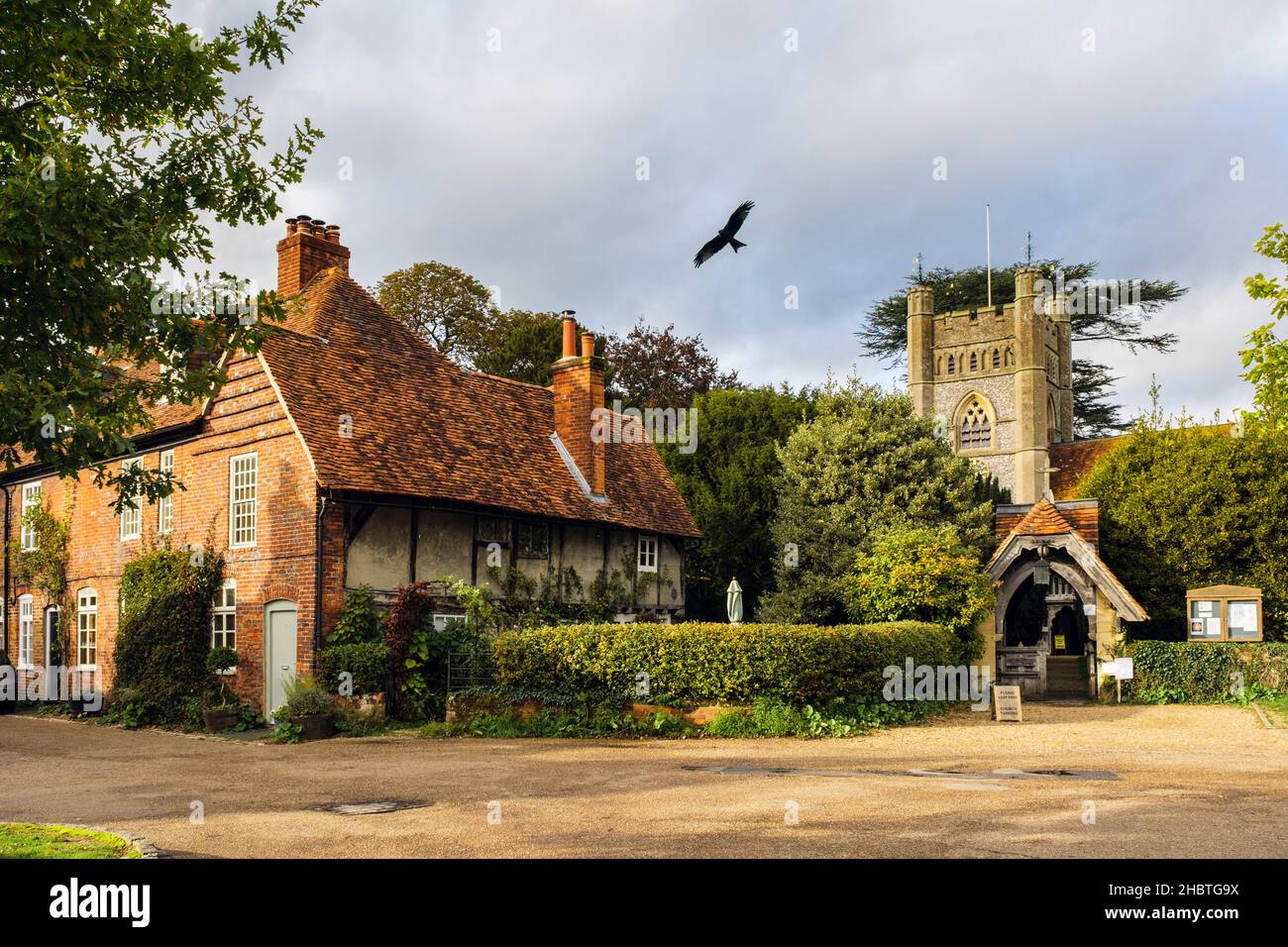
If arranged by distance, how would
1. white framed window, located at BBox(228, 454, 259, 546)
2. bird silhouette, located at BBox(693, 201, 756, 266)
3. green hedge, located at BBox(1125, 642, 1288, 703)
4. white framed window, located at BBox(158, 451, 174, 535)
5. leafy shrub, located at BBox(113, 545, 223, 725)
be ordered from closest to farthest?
1. bird silhouette, located at BBox(693, 201, 756, 266)
2. white framed window, located at BBox(228, 454, 259, 546)
3. leafy shrub, located at BBox(113, 545, 223, 725)
4. green hedge, located at BBox(1125, 642, 1288, 703)
5. white framed window, located at BBox(158, 451, 174, 535)

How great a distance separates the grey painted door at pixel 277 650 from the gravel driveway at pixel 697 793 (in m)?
2.37

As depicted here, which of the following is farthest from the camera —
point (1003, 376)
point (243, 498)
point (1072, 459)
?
point (1003, 376)

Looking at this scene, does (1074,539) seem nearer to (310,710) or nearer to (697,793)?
(697,793)

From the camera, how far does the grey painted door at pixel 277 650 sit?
21.0 metres

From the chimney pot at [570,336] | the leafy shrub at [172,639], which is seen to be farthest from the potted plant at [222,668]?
the chimney pot at [570,336]

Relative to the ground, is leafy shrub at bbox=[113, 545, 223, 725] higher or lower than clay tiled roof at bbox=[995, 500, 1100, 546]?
lower

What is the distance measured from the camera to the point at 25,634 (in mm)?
28516

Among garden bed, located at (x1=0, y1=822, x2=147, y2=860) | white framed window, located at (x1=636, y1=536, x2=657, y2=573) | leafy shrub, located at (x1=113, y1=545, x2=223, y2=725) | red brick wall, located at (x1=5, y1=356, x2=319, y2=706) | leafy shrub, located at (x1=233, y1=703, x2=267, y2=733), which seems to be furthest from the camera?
white framed window, located at (x1=636, y1=536, x2=657, y2=573)

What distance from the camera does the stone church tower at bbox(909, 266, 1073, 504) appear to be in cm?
6091

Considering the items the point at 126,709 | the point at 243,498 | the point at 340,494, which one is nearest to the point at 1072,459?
the point at 340,494

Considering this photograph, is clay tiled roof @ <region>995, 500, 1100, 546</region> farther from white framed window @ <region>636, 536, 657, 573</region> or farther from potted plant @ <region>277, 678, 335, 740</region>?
potted plant @ <region>277, 678, 335, 740</region>

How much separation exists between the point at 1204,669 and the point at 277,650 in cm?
1969

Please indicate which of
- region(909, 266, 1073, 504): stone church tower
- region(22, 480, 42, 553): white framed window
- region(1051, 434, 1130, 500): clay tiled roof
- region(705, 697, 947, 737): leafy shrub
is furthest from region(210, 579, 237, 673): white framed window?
region(909, 266, 1073, 504): stone church tower

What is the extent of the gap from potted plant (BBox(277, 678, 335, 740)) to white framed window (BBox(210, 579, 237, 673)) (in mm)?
3338
